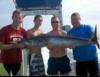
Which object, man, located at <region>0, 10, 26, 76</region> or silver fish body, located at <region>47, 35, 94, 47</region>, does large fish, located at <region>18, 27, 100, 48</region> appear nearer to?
silver fish body, located at <region>47, 35, 94, 47</region>

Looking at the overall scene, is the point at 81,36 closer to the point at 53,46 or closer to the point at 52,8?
the point at 53,46

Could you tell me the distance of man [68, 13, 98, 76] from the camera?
1266 centimetres

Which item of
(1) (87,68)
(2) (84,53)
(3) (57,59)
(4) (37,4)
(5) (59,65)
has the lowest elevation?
(1) (87,68)

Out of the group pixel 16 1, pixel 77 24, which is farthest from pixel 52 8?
pixel 77 24

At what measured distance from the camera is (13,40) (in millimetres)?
12617

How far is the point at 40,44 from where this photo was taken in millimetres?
12289

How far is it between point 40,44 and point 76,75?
51.5 inches

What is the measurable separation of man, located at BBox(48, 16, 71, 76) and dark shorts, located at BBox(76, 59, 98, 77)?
28 cm

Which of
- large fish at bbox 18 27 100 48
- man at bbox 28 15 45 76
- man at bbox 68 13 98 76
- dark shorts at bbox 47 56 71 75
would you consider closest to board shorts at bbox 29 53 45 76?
man at bbox 28 15 45 76

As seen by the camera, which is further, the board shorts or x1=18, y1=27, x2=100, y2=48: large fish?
the board shorts

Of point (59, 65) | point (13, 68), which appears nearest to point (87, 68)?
point (59, 65)

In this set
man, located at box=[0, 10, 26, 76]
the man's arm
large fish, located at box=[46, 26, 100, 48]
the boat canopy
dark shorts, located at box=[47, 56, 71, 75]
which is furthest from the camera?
the boat canopy

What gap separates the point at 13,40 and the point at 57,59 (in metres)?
1.20

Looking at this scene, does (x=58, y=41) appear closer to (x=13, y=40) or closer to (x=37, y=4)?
(x=13, y=40)
